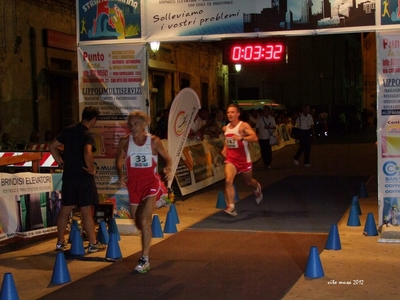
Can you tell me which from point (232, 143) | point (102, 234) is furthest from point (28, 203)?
point (232, 143)

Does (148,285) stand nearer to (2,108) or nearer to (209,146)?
(209,146)

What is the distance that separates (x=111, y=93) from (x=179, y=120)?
2.32 m

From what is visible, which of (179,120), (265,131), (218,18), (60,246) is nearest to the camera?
(60,246)

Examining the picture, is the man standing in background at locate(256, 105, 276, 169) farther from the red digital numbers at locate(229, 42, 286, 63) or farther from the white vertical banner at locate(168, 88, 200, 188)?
the white vertical banner at locate(168, 88, 200, 188)

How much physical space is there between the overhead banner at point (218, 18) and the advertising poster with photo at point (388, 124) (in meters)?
0.35

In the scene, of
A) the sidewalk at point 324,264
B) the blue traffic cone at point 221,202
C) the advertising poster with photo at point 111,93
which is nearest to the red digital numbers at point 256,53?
the sidewalk at point 324,264

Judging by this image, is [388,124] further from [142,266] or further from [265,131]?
[265,131]

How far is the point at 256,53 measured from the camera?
14250 mm

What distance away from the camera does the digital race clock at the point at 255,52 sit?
14.1m

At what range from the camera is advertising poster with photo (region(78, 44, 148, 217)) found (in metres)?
10.1

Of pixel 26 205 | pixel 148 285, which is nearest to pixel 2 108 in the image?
pixel 26 205

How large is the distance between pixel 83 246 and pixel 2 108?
8754mm

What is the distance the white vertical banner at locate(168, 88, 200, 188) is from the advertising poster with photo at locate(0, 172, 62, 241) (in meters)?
2.67

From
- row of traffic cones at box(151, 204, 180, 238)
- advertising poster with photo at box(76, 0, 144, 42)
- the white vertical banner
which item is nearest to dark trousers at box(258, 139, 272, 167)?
the white vertical banner
